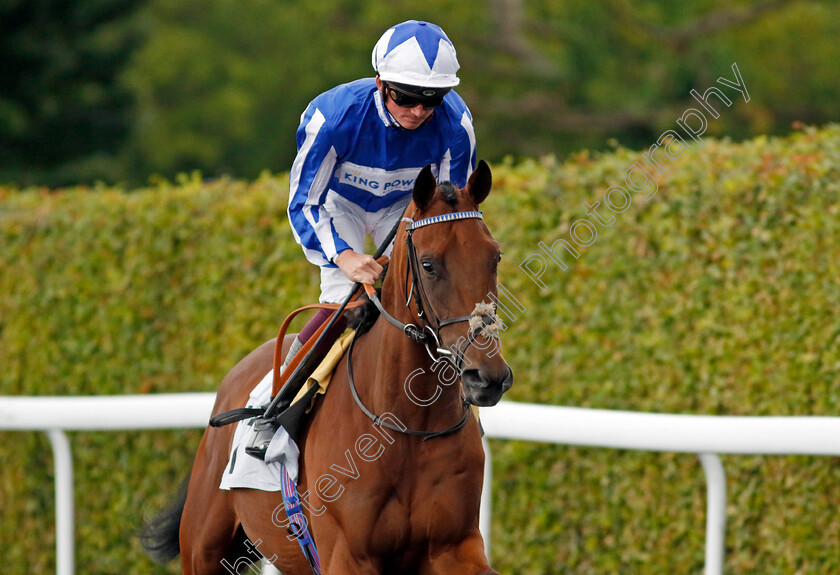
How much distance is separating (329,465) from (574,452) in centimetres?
237

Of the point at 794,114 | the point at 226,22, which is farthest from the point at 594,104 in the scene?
the point at 226,22

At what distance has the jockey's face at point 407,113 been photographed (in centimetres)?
330

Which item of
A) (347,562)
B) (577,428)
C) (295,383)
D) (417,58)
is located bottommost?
(347,562)

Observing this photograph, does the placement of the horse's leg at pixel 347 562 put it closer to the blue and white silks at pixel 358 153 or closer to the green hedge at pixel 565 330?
the blue and white silks at pixel 358 153

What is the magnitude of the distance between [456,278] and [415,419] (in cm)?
60

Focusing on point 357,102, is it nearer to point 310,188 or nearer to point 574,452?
point 310,188

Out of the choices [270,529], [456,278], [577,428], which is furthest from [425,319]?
[577,428]

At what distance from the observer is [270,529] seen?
148 inches

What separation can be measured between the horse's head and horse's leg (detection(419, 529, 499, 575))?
0.64 metres

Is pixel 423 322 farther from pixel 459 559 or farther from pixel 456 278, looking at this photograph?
pixel 459 559

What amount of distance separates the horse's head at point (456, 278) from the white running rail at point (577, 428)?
1.33 m

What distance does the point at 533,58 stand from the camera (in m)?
18.6

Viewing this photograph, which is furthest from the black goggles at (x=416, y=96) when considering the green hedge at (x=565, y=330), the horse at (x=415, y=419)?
the green hedge at (x=565, y=330)

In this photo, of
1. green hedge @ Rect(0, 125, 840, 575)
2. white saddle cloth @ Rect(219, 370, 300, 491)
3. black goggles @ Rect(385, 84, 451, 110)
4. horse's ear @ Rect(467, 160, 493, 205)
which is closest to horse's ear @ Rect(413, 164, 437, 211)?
horse's ear @ Rect(467, 160, 493, 205)
